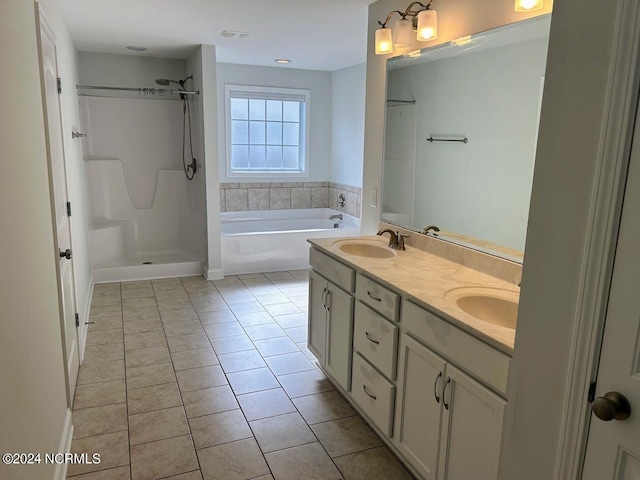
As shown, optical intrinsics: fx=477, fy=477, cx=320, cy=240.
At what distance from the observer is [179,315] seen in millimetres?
4172

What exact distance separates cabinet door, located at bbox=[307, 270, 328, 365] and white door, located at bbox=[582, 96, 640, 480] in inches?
71.8

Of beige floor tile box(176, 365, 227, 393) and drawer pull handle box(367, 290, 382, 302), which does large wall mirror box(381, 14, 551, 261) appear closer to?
drawer pull handle box(367, 290, 382, 302)

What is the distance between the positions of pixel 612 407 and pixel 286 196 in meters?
5.59

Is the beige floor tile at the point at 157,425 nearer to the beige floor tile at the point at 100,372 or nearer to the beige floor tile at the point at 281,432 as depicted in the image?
the beige floor tile at the point at 281,432

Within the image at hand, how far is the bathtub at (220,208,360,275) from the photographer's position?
5359mm

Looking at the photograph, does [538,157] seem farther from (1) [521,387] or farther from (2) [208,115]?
(2) [208,115]

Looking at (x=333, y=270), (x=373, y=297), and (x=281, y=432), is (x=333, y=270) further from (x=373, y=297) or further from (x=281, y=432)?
(x=281, y=432)

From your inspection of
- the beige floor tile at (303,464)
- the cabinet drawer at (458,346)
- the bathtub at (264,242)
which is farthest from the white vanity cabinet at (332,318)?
the bathtub at (264,242)

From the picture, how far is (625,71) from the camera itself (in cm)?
104

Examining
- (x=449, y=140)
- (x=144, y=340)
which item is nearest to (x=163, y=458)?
(x=144, y=340)

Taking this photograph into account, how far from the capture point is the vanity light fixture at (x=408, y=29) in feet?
8.41

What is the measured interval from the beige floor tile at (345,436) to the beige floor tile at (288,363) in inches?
25.7

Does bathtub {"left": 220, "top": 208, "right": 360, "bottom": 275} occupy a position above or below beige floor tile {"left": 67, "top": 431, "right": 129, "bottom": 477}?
above

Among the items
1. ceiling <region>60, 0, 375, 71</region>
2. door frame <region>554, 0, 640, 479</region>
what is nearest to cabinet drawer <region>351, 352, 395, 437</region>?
door frame <region>554, 0, 640, 479</region>
